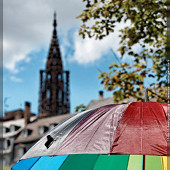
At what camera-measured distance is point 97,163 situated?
3803 millimetres

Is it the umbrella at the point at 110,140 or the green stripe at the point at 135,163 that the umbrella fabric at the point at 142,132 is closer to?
the umbrella at the point at 110,140

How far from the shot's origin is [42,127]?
39.5 metres

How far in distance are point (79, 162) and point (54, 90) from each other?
278ft

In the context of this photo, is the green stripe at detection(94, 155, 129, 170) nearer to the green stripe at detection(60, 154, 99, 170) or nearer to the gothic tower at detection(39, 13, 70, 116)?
the green stripe at detection(60, 154, 99, 170)

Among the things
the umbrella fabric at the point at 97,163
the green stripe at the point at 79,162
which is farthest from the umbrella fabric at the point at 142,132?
the green stripe at the point at 79,162

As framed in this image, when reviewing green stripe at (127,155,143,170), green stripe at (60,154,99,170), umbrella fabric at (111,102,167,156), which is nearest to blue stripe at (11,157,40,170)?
green stripe at (60,154,99,170)

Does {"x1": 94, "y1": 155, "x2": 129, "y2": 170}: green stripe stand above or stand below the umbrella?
below

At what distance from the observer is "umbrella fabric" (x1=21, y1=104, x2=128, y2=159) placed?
3125 mm

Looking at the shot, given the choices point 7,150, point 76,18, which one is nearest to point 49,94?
point 7,150

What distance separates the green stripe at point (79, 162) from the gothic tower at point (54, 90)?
271 feet

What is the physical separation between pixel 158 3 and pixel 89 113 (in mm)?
3637

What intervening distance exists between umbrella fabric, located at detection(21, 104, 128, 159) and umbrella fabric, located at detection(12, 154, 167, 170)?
18.2 inches

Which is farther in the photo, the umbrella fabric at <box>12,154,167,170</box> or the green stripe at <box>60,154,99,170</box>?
the green stripe at <box>60,154,99,170</box>

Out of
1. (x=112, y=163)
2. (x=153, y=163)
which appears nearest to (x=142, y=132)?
(x=153, y=163)
